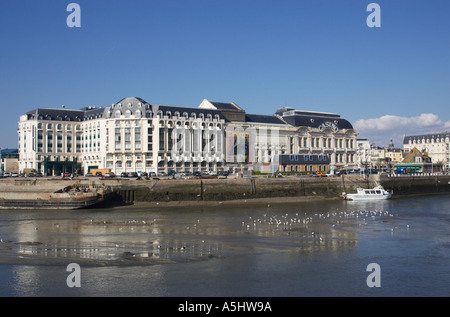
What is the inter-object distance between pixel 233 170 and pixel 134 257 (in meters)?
70.2

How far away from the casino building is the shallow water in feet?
151

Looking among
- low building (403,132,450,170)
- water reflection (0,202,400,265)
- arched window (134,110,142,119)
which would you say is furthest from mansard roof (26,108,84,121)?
low building (403,132,450,170)

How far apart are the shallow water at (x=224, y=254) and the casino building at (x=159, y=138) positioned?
45935 mm

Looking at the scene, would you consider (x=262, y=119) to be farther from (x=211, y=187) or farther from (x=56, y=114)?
(x=211, y=187)

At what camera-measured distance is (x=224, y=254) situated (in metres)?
30.0

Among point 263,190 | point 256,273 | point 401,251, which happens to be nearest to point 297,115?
point 263,190

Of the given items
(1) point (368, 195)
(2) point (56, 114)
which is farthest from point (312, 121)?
(2) point (56, 114)

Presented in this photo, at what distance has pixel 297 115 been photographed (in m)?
116

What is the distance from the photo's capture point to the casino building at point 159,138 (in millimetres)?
94562

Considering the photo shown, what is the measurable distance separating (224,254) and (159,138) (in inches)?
2616

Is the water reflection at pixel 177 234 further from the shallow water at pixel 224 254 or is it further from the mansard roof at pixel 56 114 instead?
the mansard roof at pixel 56 114

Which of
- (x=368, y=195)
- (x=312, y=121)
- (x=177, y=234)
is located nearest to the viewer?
(x=177, y=234)

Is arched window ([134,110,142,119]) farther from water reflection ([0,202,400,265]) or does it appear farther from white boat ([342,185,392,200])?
white boat ([342,185,392,200])
